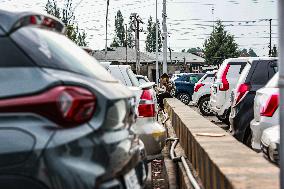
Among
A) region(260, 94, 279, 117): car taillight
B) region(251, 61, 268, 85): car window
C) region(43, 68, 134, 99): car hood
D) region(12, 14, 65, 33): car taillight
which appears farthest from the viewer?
region(251, 61, 268, 85): car window

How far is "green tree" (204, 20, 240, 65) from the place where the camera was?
90.8 metres

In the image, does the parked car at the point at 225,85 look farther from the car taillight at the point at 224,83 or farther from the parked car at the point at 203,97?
the parked car at the point at 203,97

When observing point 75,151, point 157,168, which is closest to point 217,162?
point 75,151

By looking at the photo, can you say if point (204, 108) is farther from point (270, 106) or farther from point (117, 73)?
point (270, 106)

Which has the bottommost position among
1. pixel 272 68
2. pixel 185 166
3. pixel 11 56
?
Result: pixel 185 166

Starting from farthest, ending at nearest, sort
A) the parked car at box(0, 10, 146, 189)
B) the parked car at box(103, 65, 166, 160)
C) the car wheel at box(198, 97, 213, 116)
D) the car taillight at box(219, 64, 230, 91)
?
the car wheel at box(198, 97, 213, 116)
the car taillight at box(219, 64, 230, 91)
the parked car at box(103, 65, 166, 160)
the parked car at box(0, 10, 146, 189)

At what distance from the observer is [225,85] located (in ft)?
45.2

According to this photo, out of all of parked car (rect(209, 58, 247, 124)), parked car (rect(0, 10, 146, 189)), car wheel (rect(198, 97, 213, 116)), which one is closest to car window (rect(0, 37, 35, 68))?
parked car (rect(0, 10, 146, 189))

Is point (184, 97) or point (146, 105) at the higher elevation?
point (146, 105)

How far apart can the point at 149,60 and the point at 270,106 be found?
283 feet

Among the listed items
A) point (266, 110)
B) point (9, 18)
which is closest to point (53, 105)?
point (9, 18)

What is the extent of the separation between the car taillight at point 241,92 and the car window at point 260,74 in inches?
9.8

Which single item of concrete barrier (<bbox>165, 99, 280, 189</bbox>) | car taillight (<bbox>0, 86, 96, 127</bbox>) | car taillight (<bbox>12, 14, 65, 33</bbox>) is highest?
car taillight (<bbox>12, 14, 65, 33</bbox>)

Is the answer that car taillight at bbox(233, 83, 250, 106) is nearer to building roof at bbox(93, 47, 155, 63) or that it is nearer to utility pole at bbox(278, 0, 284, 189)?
utility pole at bbox(278, 0, 284, 189)
